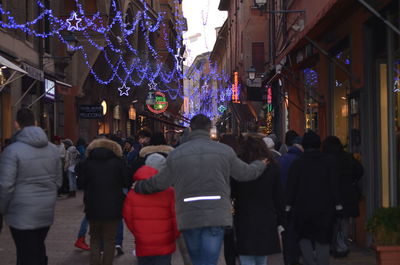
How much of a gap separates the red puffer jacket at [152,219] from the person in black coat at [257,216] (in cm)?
62

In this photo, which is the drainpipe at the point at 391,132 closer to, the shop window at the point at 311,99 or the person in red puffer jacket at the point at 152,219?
the person in red puffer jacket at the point at 152,219

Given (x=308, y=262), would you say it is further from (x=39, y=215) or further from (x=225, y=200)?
(x=39, y=215)

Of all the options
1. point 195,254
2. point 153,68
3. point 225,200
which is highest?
point 153,68

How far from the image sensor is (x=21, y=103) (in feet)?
67.3

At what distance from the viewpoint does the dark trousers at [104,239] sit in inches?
302

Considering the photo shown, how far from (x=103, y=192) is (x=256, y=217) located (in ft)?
8.05

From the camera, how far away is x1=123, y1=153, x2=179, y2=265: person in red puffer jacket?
6.01m

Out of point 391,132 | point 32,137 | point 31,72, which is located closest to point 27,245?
point 32,137

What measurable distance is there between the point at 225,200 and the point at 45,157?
199 centimetres

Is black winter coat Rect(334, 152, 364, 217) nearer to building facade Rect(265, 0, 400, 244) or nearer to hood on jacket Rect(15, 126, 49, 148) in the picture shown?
building facade Rect(265, 0, 400, 244)

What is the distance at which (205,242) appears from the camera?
5.45m

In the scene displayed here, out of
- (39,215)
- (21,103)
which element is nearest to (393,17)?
(39,215)

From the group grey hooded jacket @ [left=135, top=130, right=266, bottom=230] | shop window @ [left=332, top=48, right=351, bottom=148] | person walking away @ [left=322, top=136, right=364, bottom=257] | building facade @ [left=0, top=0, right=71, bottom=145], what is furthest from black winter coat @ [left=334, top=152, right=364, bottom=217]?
building facade @ [left=0, top=0, right=71, bottom=145]

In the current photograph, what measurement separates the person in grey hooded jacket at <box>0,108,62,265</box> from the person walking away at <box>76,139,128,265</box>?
4.02ft
